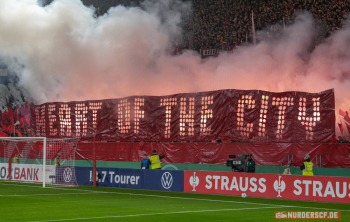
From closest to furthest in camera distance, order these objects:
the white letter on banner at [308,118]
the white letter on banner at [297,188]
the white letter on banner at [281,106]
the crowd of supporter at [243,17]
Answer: the white letter on banner at [297,188] < the white letter on banner at [308,118] < the white letter on banner at [281,106] < the crowd of supporter at [243,17]

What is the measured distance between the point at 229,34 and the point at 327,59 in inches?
315

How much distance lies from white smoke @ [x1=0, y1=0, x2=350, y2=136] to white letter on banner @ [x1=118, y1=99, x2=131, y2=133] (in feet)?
12.4

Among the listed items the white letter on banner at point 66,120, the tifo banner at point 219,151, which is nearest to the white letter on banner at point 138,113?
the tifo banner at point 219,151

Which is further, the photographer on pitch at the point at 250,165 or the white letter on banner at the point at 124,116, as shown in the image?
the white letter on banner at the point at 124,116

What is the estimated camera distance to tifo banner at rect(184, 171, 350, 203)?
1530cm

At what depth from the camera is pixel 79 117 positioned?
26641 mm

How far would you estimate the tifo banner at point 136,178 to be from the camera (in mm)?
19297

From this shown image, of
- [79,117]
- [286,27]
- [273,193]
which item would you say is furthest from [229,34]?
[273,193]

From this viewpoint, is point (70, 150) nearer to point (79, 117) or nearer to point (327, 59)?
point (79, 117)

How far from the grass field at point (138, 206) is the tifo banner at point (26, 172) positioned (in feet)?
9.91

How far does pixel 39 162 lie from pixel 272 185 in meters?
13.6

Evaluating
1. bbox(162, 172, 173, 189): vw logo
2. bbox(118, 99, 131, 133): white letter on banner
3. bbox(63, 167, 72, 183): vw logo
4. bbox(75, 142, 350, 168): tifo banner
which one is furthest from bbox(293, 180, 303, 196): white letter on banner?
bbox(118, 99, 131, 133): white letter on banner

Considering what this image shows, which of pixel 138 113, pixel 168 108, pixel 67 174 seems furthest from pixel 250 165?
pixel 67 174

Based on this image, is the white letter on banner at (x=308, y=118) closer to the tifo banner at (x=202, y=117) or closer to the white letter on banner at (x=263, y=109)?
the tifo banner at (x=202, y=117)
